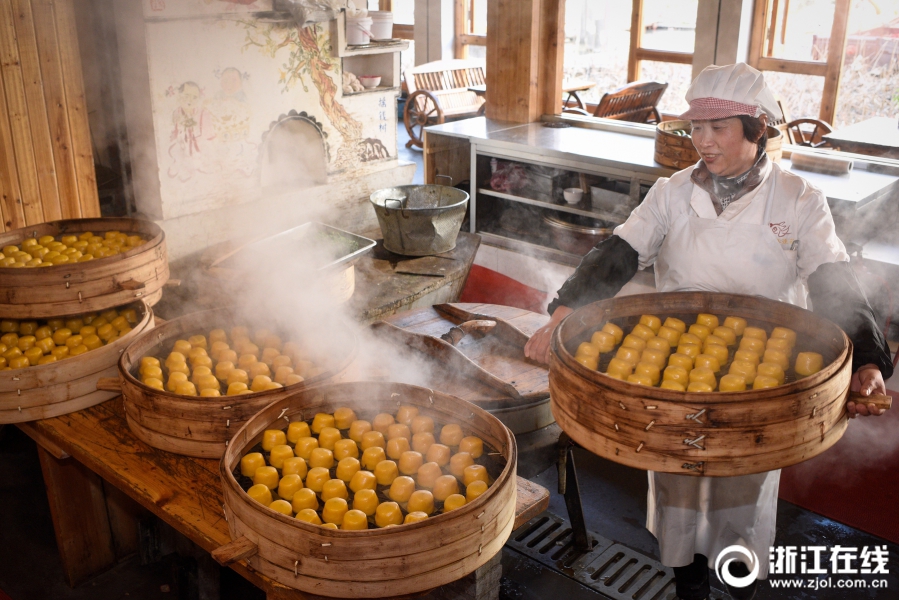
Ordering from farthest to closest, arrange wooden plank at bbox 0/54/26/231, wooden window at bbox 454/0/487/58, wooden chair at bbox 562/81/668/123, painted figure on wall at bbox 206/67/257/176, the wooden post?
wooden window at bbox 454/0/487/58 → wooden chair at bbox 562/81/668/123 → the wooden post → painted figure on wall at bbox 206/67/257/176 → wooden plank at bbox 0/54/26/231

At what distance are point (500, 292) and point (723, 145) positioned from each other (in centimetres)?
270

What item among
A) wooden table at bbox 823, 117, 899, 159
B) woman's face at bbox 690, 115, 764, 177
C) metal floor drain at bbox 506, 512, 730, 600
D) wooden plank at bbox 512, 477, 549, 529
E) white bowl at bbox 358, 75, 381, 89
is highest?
white bowl at bbox 358, 75, 381, 89

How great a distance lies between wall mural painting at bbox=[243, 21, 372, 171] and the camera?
210 inches

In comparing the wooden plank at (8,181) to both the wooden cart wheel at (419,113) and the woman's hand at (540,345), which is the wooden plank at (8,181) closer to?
the woman's hand at (540,345)

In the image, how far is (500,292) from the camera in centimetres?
542

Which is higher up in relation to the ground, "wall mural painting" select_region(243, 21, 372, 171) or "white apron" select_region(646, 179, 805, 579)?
"wall mural painting" select_region(243, 21, 372, 171)

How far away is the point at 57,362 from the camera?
3061 millimetres

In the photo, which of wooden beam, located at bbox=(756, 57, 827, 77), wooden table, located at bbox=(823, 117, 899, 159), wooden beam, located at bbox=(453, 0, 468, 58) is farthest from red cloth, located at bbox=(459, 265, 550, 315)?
wooden beam, located at bbox=(453, 0, 468, 58)

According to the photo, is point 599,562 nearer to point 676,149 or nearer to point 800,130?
point 676,149

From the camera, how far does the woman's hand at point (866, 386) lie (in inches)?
91.2

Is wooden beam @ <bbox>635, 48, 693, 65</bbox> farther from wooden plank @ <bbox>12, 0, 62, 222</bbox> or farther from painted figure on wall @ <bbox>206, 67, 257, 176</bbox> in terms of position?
wooden plank @ <bbox>12, 0, 62, 222</bbox>

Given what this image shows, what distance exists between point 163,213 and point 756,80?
3755mm

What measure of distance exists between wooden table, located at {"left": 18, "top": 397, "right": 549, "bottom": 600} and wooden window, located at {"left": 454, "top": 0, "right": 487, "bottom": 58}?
12417 mm

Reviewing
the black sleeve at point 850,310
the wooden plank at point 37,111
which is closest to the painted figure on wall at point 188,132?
the wooden plank at point 37,111
